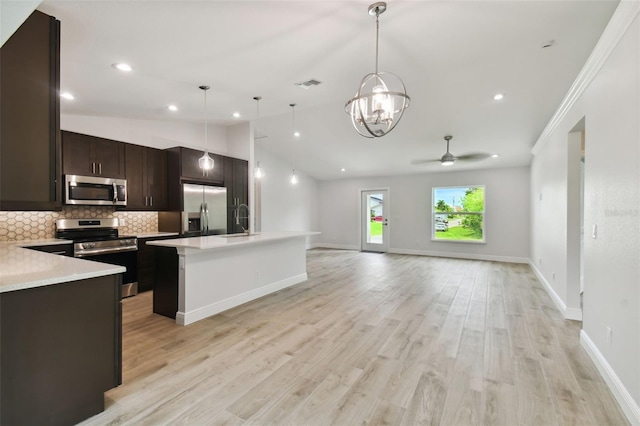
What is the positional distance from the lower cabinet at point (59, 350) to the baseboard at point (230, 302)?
4.45 ft

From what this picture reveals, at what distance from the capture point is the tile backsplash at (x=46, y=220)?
11.8 ft

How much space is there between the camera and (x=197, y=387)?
6.91 ft

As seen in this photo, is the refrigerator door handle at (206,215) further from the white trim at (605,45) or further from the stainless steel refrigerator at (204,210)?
the white trim at (605,45)

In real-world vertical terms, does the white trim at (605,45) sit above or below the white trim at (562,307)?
above

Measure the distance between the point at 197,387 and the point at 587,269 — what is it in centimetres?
354

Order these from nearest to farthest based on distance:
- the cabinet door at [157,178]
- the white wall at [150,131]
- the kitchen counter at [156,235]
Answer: the white wall at [150,131]
the kitchen counter at [156,235]
the cabinet door at [157,178]

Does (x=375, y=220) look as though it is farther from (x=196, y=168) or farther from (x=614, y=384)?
(x=614, y=384)

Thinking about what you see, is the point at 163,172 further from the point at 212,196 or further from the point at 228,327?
the point at 228,327

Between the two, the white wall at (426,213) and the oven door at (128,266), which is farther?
the white wall at (426,213)

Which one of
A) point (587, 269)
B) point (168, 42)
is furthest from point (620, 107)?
point (168, 42)

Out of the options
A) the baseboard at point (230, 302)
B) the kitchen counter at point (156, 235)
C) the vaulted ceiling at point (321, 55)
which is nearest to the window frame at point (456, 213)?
the vaulted ceiling at point (321, 55)

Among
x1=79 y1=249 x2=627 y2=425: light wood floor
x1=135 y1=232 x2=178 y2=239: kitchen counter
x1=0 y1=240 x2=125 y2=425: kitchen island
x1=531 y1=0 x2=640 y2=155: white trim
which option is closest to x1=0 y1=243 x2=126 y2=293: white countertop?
x1=0 y1=240 x2=125 y2=425: kitchen island

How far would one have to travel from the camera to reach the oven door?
413 centimetres

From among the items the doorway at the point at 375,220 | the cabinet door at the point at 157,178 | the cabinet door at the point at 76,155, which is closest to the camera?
the cabinet door at the point at 76,155
